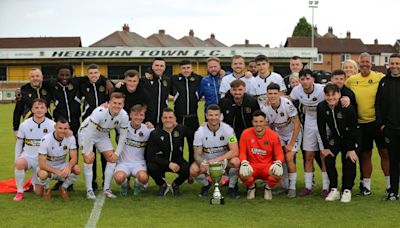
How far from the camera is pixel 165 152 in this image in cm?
702

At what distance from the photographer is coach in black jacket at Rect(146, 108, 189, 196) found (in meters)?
6.96

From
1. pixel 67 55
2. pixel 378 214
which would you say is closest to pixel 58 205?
pixel 378 214

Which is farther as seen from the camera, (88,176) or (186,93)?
(186,93)

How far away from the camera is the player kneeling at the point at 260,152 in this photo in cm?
671

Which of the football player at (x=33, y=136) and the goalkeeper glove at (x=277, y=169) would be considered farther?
the football player at (x=33, y=136)

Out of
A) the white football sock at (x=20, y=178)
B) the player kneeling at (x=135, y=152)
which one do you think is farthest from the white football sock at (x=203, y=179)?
the white football sock at (x=20, y=178)

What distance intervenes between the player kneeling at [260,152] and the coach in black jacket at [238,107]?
1.27ft

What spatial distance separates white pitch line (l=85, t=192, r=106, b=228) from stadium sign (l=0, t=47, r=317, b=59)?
35.8 m

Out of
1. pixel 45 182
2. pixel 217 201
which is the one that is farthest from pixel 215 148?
pixel 45 182

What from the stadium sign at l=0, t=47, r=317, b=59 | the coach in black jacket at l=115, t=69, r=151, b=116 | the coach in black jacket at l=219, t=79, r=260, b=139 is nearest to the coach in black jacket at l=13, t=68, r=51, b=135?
the coach in black jacket at l=115, t=69, r=151, b=116

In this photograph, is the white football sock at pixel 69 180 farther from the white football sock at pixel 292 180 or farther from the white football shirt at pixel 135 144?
the white football sock at pixel 292 180

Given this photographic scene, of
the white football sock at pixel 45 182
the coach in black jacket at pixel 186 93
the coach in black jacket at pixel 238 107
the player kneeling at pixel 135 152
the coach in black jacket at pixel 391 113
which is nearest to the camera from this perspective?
the coach in black jacket at pixel 391 113

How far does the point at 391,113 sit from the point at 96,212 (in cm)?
366

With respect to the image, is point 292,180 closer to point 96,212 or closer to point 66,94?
point 96,212
